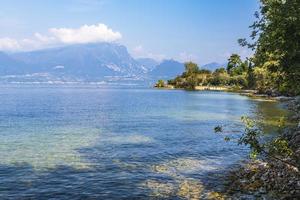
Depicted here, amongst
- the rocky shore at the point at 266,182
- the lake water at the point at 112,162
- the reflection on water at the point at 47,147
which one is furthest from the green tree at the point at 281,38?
the reflection on water at the point at 47,147

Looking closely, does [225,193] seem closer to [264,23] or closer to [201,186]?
[201,186]

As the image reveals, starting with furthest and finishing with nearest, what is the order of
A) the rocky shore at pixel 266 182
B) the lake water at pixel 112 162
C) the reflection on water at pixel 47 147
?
the reflection on water at pixel 47 147 → the lake water at pixel 112 162 → the rocky shore at pixel 266 182

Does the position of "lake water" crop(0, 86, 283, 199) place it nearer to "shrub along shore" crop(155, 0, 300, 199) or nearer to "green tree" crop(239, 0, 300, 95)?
"shrub along shore" crop(155, 0, 300, 199)

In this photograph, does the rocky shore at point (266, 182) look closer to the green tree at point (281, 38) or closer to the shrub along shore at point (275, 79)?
the shrub along shore at point (275, 79)

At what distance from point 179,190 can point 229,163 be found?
1158cm

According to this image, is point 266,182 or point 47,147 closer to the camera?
point 266,182

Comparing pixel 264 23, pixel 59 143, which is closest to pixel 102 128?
pixel 59 143

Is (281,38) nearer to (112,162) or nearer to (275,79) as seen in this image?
(275,79)

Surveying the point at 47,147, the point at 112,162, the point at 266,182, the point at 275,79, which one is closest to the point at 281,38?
the point at 275,79

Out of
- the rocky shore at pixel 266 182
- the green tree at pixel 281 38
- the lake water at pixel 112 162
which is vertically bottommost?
the lake water at pixel 112 162

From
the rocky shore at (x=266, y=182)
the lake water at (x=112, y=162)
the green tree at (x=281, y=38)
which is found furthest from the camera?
the lake water at (x=112, y=162)

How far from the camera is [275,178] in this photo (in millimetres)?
29641

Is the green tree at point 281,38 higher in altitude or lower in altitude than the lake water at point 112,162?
higher

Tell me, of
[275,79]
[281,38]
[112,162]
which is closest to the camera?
[281,38]
